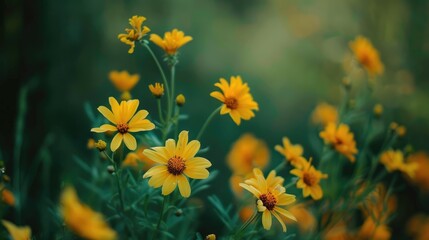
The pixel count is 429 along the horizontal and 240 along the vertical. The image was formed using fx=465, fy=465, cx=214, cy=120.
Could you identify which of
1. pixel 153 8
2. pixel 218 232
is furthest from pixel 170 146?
pixel 153 8

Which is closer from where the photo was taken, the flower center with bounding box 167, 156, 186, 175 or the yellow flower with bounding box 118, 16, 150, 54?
the flower center with bounding box 167, 156, 186, 175

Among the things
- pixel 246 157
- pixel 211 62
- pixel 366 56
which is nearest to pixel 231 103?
pixel 246 157

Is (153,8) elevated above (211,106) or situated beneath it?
elevated above

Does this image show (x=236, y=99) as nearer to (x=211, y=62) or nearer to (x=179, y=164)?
(x=179, y=164)

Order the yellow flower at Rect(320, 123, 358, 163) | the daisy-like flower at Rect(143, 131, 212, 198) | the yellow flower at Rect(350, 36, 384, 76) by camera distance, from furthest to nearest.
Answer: the yellow flower at Rect(350, 36, 384, 76)
the yellow flower at Rect(320, 123, 358, 163)
the daisy-like flower at Rect(143, 131, 212, 198)

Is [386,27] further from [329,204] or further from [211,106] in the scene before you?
[329,204]

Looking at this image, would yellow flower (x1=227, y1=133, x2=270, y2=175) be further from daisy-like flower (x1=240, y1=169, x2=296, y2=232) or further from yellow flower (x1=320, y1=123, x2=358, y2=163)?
daisy-like flower (x1=240, y1=169, x2=296, y2=232)

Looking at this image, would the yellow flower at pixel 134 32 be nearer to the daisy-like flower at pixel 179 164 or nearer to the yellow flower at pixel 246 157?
the daisy-like flower at pixel 179 164

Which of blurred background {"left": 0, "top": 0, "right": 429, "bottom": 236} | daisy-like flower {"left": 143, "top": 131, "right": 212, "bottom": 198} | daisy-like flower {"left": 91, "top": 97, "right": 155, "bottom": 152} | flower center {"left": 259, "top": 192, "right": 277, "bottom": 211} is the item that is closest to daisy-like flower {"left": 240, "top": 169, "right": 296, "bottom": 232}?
flower center {"left": 259, "top": 192, "right": 277, "bottom": 211}
